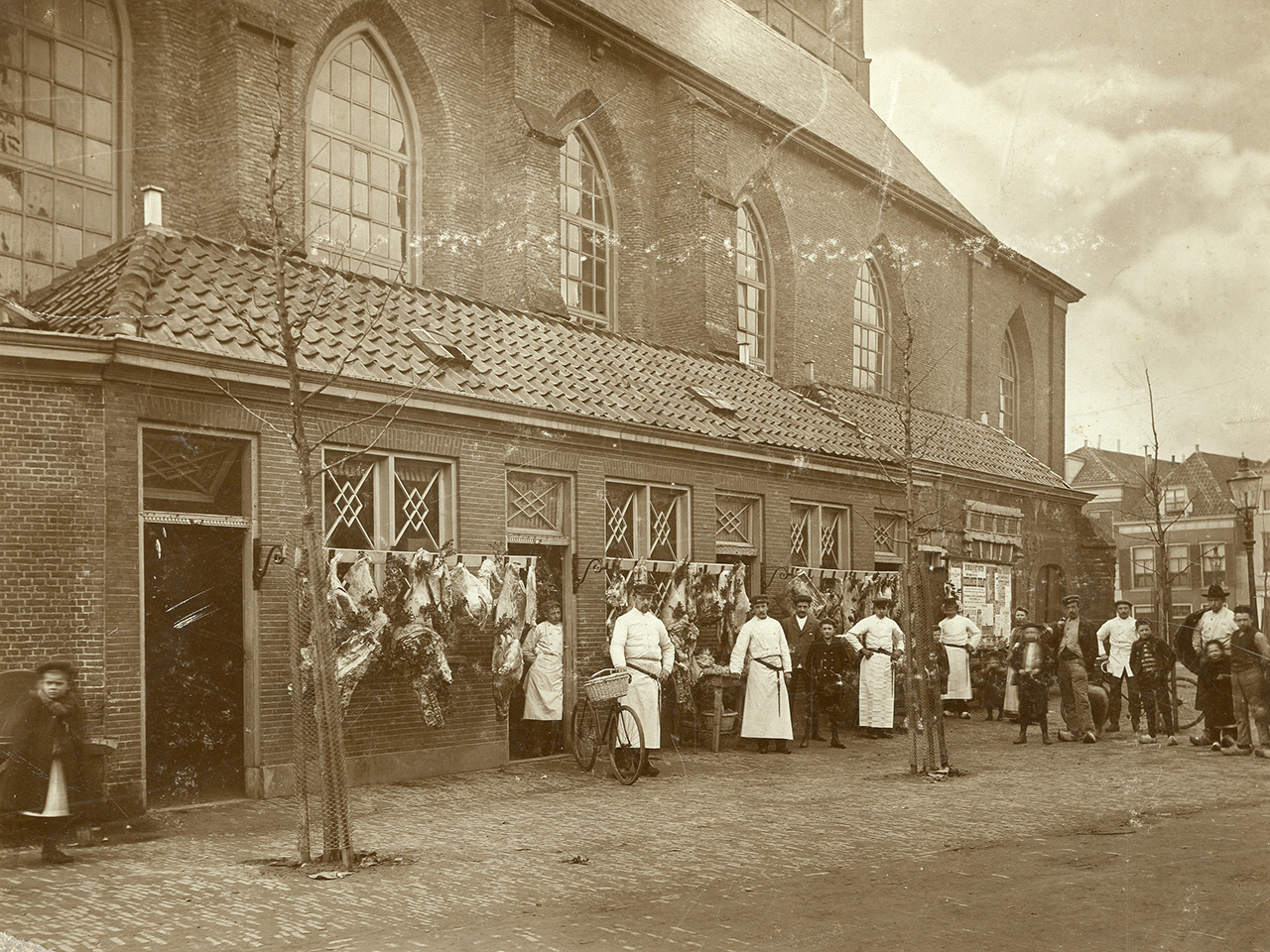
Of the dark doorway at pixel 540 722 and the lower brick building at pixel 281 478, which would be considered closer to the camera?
the lower brick building at pixel 281 478

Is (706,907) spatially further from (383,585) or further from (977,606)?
(977,606)

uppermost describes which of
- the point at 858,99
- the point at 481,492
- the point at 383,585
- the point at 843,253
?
the point at 858,99

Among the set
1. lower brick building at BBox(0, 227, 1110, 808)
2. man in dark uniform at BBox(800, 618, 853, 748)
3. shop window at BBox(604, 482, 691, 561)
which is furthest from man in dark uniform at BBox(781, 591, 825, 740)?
shop window at BBox(604, 482, 691, 561)

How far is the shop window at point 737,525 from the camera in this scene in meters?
17.5

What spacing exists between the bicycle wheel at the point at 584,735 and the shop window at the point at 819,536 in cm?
625

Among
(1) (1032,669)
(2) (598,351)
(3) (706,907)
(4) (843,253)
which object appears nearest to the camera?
(3) (706,907)

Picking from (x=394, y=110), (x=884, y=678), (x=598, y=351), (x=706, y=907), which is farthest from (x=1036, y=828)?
(x=394, y=110)

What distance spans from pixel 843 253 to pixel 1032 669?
1226 centimetres

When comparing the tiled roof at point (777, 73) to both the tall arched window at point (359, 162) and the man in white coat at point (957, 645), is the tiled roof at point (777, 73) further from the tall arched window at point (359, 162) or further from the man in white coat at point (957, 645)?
the man in white coat at point (957, 645)

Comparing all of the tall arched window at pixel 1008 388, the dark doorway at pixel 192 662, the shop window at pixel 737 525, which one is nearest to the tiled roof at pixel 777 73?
the tall arched window at pixel 1008 388

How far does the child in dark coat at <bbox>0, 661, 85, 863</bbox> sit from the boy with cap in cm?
1311

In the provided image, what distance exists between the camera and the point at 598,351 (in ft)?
57.7

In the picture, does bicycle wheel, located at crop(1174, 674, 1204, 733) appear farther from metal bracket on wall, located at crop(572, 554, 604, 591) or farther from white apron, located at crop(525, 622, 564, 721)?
white apron, located at crop(525, 622, 564, 721)

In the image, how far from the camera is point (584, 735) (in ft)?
43.3
